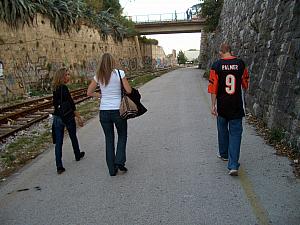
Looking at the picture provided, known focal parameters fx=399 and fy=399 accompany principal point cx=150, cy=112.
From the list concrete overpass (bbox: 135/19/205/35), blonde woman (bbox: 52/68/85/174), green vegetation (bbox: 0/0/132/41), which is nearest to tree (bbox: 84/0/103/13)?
green vegetation (bbox: 0/0/132/41)

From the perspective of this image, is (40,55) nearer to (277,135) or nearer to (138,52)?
(277,135)

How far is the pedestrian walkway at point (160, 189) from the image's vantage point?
4.36 meters

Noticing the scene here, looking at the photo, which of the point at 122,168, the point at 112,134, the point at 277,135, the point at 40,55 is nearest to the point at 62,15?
the point at 40,55

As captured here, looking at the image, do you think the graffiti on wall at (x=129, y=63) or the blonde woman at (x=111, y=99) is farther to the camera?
the graffiti on wall at (x=129, y=63)

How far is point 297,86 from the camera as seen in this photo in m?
6.99

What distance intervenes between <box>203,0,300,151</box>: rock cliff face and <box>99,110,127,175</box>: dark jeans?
279 centimetres

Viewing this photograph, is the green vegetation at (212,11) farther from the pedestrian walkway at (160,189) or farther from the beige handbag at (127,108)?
the beige handbag at (127,108)

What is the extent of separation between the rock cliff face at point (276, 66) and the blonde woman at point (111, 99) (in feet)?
9.33

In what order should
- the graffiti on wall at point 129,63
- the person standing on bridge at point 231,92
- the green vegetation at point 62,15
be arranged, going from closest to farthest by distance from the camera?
the person standing on bridge at point 231,92, the green vegetation at point 62,15, the graffiti on wall at point 129,63

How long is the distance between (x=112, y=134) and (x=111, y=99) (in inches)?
22.0

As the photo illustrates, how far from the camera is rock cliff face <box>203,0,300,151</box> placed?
7.15 m

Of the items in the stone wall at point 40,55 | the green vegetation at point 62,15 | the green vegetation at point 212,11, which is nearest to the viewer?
the stone wall at point 40,55

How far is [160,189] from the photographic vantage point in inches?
206

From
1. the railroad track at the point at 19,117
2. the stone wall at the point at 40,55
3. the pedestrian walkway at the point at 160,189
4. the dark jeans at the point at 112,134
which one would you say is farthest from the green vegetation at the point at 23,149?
the stone wall at the point at 40,55
